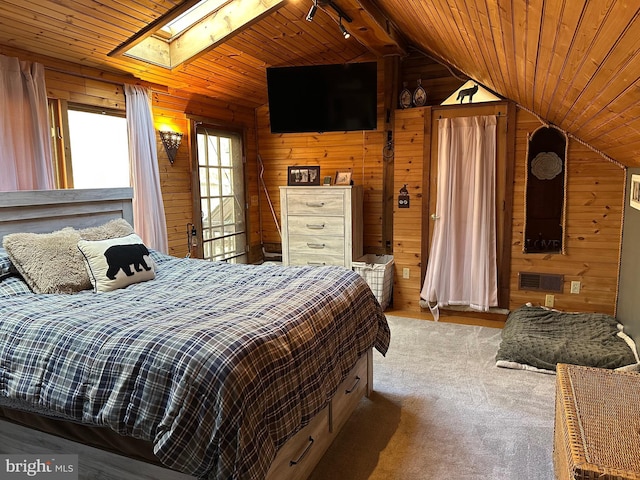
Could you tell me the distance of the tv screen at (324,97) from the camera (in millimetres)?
4355

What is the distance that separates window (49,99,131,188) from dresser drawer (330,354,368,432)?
2585 mm

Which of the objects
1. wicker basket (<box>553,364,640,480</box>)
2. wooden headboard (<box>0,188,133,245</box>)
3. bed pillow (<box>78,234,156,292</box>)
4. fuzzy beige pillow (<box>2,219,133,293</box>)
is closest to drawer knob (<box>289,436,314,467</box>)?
wicker basket (<box>553,364,640,480</box>)

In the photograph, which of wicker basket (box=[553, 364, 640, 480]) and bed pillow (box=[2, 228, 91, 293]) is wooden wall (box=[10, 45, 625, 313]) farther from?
wicker basket (box=[553, 364, 640, 480])

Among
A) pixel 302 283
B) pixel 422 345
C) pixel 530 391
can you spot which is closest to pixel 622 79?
pixel 302 283

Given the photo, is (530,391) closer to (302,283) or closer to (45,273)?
(302,283)

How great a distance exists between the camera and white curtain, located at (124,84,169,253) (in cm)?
381

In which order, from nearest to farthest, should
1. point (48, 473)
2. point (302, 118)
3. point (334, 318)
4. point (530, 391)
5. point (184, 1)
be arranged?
1. point (48, 473)
2. point (334, 318)
3. point (530, 391)
4. point (184, 1)
5. point (302, 118)

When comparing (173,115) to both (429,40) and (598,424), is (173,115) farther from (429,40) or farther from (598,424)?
(598,424)

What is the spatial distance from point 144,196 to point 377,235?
8.47ft

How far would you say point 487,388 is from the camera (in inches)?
115

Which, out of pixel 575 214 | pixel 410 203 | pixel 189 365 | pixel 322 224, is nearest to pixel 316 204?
pixel 322 224

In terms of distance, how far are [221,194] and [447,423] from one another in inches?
142

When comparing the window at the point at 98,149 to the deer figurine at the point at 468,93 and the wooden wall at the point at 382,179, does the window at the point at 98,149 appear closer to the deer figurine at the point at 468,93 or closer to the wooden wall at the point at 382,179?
the wooden wall at the point at 382,179

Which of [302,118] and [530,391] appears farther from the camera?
[302,118]
